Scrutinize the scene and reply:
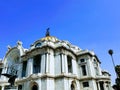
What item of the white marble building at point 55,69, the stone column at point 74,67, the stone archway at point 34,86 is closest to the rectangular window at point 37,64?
the white marble building at point 55,69

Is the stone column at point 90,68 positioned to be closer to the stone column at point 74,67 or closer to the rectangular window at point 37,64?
the stone column at point 74,67

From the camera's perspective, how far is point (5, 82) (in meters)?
39.7

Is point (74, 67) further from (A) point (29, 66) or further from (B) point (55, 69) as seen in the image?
(A) point (29, 66)

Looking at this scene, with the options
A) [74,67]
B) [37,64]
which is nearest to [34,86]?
[37,64]

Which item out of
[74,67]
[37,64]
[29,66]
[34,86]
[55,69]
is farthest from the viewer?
[37,64]

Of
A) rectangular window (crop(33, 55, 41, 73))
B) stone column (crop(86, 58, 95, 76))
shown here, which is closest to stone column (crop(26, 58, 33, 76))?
rectangular window (crop(33, 55, 41, 73))

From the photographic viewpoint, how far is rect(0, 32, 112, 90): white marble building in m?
32.0

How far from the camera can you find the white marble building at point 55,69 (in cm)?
3198

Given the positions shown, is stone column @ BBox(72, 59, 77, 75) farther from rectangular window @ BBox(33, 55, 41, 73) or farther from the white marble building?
rectangular window @ BBox(33, 55, 41, 73)

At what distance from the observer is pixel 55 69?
3425 cm

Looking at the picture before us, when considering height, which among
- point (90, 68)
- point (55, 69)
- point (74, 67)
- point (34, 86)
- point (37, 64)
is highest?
point (37, 64)

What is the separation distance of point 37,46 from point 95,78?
15.2 m

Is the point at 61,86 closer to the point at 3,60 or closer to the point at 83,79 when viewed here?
the point at 83,79

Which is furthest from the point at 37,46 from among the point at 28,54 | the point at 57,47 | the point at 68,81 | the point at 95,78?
the point at 95,78
